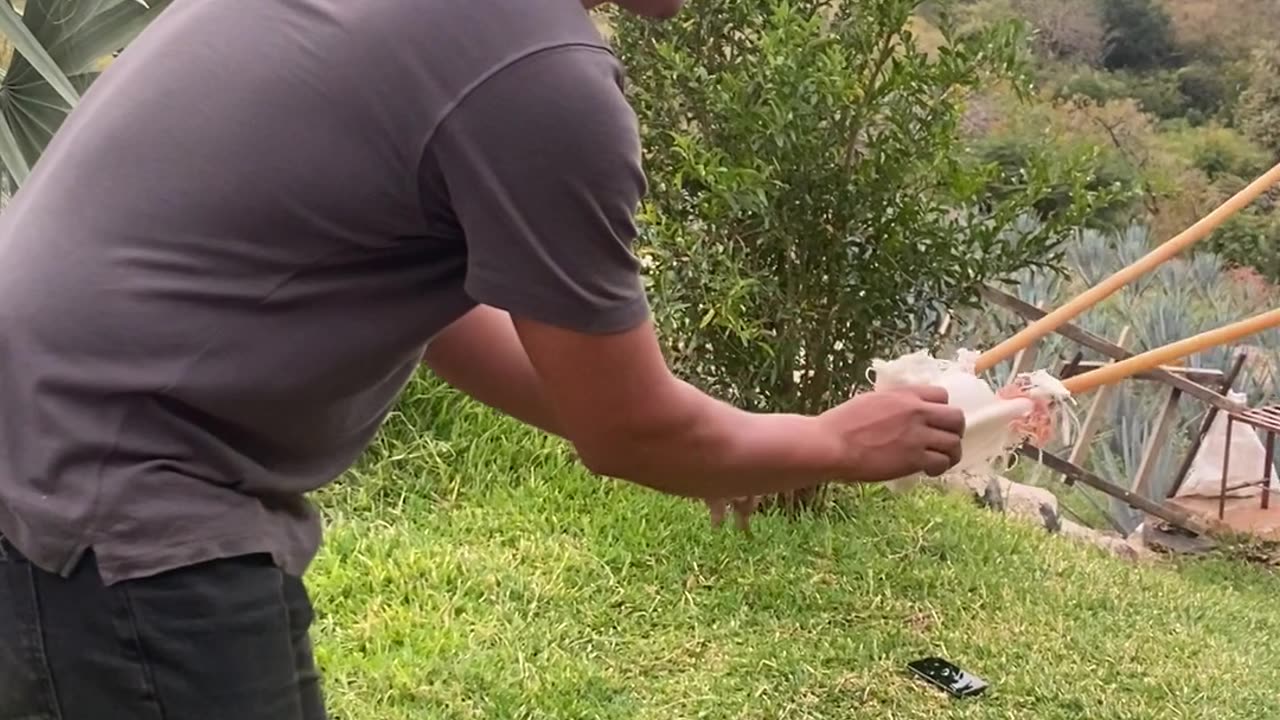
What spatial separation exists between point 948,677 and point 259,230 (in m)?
2.27

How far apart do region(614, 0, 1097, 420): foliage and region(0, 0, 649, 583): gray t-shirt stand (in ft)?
7.23

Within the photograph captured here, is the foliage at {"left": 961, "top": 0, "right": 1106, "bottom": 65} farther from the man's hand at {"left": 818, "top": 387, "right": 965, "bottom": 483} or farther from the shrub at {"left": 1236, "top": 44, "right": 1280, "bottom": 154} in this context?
the man's hand at {"left": 818, "top": 387, "right": 965, "bottom": 483}

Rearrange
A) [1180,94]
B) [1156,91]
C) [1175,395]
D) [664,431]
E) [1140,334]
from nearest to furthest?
[664,431] < [1175,395] < [1140,334] < [1156,91] < [1180,94]

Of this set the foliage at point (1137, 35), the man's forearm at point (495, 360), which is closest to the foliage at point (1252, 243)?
the foliage at point (1137, 35)

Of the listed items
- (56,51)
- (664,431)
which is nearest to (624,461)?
(664,431)

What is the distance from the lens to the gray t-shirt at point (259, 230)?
1.03m

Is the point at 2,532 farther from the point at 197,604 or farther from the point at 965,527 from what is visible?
the point at 965,527

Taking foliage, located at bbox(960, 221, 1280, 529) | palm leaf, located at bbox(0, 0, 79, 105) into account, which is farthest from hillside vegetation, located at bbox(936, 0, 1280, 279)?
palm leaf, located at bbox(0, 0, 79, 105)

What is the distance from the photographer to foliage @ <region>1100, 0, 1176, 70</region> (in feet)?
30.5

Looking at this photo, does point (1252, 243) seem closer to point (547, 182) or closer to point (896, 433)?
point (896, 433)

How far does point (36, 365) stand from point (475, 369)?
1.88 feet

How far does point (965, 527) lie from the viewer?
12.8 ft

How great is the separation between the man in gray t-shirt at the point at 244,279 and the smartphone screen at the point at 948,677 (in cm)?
199

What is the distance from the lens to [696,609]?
321 cm
